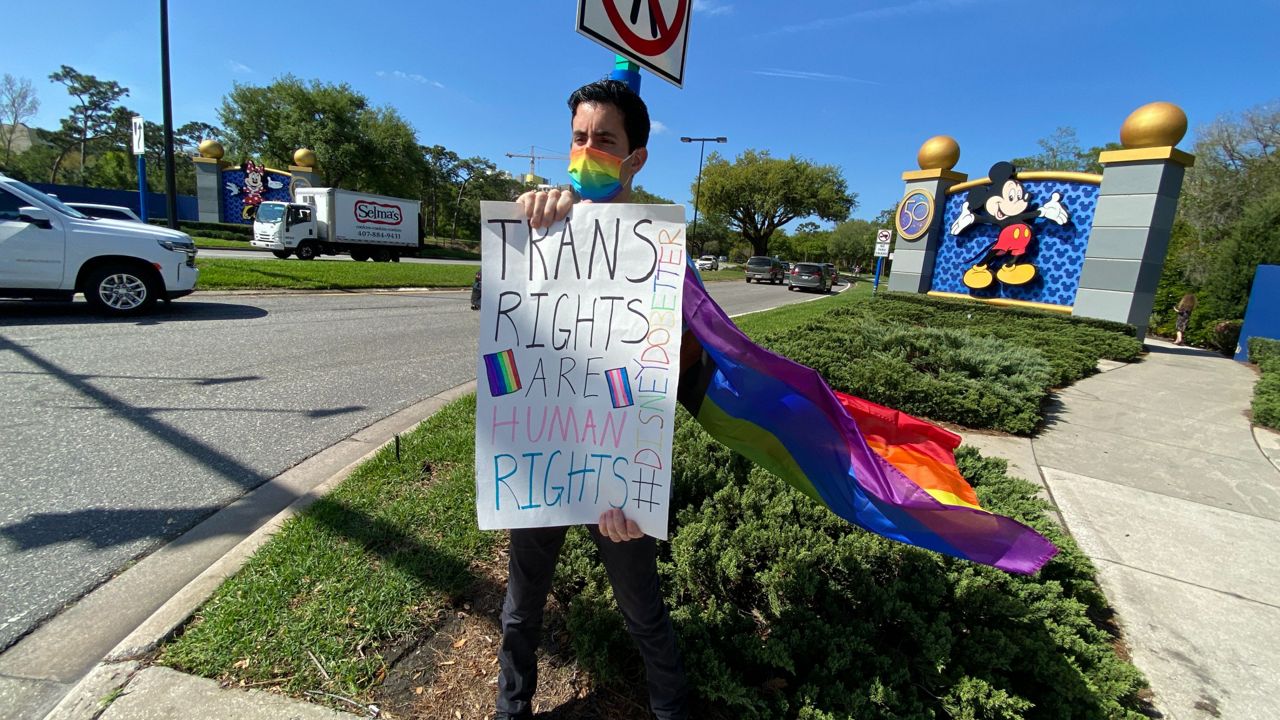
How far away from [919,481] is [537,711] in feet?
4.91

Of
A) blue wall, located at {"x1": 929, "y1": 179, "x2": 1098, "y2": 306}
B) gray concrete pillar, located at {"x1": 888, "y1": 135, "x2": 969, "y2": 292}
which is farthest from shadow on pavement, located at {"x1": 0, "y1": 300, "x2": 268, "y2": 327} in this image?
blue wall, located at {"x1": 929, "y1": 179, "x2": 1098, "y2": 306}

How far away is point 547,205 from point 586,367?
18.4 inches

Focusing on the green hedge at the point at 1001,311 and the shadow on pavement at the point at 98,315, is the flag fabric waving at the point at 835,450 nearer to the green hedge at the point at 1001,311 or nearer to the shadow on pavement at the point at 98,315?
the shadow on pavement at the point at 98,315

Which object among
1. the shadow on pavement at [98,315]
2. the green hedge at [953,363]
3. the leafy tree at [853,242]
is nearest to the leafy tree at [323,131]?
the shadow on pavement at [98,315]

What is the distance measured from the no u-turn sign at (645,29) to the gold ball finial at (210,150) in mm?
39675

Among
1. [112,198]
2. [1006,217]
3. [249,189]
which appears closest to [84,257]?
[1006,217]

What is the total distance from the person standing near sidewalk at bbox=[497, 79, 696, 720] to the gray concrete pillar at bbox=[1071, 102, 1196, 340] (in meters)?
12.1

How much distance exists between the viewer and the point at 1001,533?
1.74m

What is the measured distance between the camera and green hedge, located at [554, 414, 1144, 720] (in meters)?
1.92

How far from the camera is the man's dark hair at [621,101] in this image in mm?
1712

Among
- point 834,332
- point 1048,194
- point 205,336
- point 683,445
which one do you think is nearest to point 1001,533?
point 683,445

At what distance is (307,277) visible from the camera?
45.3ft

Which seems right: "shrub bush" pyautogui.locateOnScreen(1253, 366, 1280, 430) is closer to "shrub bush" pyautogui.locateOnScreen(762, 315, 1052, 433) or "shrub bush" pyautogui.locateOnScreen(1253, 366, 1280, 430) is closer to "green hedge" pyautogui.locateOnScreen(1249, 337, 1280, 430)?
"green hedge" pyautogui.locateOnScreen(1249, 337, 1280, 430)

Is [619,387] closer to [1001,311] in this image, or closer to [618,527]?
[618,527]
